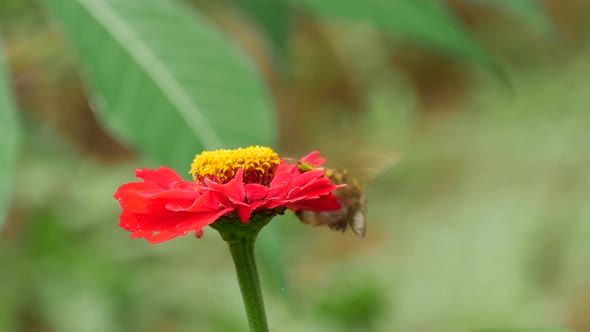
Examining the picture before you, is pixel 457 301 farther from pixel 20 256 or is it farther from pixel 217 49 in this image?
pixel 217 49

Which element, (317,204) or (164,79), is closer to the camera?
(317,204)

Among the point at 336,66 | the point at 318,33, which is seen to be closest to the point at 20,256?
the point at 318,33

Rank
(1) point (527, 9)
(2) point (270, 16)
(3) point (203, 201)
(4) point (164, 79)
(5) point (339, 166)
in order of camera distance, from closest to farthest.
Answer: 1. (3) point (203, 201)
2. (5) point (339, 166)
3. (4) point (164, 79)
4. (1) point (527, 9)
5. (2) point (270, 16)

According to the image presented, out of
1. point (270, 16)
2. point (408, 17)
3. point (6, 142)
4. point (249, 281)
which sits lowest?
point (249, 281)

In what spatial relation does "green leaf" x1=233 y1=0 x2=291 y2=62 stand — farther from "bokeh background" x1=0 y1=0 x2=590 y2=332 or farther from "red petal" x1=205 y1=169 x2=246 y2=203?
"red petal" x1=205 y1=169 x2=246 y2=203

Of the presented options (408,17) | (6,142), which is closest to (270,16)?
(408,17)

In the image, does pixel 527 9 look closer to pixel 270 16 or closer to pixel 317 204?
pixel 270 16
